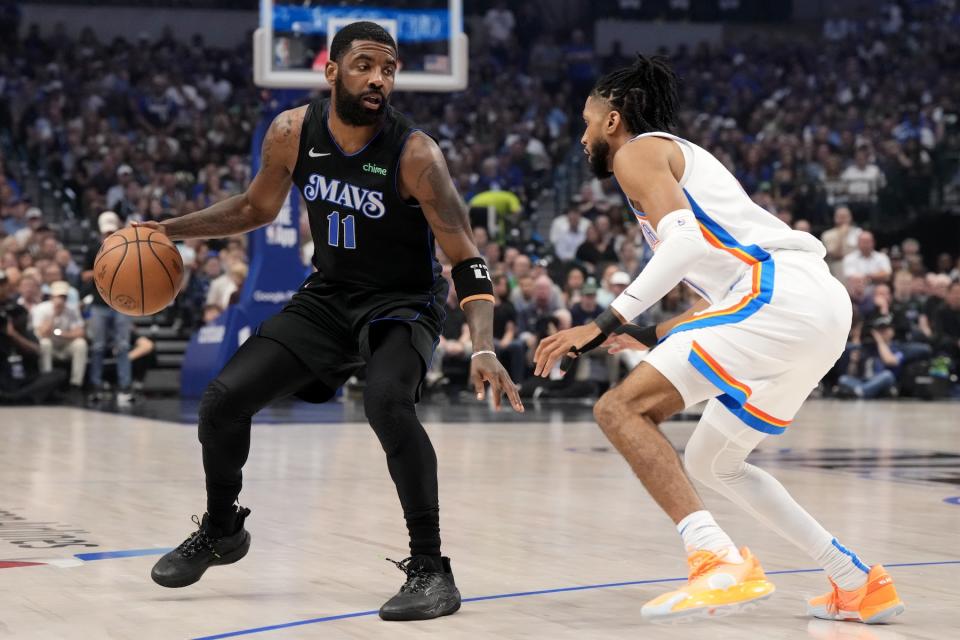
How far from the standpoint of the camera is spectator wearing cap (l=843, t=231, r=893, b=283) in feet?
59.4

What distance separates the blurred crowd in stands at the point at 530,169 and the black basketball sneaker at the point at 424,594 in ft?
31.9

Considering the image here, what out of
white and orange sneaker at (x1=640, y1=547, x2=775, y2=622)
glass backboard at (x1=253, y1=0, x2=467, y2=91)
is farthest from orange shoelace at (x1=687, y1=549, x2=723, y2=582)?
glass backboard at (x1=253, y1=0, x2=467, y2=91)

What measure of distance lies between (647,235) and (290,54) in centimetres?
991

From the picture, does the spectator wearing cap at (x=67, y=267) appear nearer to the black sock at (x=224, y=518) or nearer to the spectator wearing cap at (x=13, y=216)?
the spectator wearing cap at (x=13, y=216)

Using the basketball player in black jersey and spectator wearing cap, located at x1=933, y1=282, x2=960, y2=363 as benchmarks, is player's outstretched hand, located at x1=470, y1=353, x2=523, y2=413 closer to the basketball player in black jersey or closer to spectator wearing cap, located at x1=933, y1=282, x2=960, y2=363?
the basketball player in black jersey

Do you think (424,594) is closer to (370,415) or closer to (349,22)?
(370,415)

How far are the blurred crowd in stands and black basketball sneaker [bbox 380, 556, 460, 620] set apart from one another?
9.73 meters

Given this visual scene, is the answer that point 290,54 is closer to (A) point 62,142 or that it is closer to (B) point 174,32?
(A) point 62,142

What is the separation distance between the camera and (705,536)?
14.3 ft

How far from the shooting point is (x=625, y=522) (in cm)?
701

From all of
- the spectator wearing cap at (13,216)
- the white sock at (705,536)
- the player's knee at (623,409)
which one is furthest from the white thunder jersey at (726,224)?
the spectator wearing cap at (13,216)

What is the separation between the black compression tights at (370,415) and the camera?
479 centimetres

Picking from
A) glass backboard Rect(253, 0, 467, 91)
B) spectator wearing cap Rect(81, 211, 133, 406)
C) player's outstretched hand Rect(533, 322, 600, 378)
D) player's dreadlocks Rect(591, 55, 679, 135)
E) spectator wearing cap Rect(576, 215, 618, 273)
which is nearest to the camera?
player's outstretched hand Rect(533, 322, 600, 378)

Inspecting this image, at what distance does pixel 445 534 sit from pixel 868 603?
2.32 m
